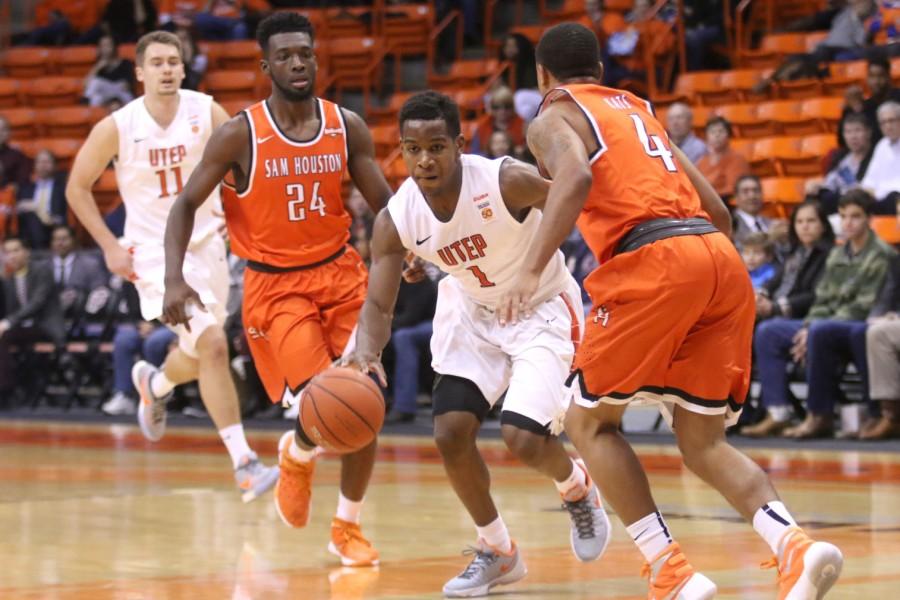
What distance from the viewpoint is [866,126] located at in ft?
39.3

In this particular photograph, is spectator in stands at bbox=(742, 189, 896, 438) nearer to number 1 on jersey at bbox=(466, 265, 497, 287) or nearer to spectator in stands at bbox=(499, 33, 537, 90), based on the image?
spectator in stands at bbox=(499, 33, 537, 90)

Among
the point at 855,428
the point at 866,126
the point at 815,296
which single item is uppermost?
the point at 866,126

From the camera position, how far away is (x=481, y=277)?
227 inches

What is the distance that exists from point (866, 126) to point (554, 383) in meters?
6.97

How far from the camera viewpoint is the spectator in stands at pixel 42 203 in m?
16.7

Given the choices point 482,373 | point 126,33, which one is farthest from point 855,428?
point 126,33

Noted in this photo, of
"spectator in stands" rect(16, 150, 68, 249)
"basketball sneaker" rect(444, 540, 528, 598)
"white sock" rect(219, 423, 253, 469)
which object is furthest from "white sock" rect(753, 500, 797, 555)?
"spectator in stands" rect(16, 150, 68, 249)

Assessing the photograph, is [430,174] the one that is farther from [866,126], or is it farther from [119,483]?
[866,126]

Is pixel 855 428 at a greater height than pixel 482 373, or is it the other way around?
pixel 482 373

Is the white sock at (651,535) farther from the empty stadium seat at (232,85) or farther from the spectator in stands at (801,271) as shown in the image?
the empty stadium seat at (232,85)

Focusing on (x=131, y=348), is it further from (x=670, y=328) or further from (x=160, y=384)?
(x=670, y=328)

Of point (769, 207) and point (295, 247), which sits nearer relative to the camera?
point (295, 247)

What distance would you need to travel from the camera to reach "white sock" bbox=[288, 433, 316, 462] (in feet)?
21.0

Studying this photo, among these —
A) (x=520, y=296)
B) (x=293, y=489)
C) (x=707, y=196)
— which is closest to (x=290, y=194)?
(x=293, y=489)
